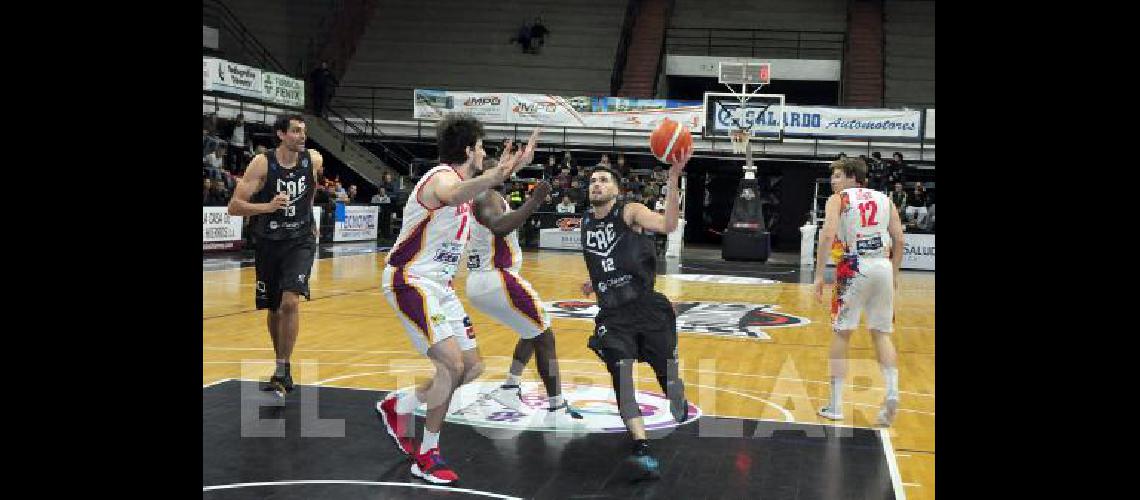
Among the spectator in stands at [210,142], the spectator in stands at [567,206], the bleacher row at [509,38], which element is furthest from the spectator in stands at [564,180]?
the bleacher row at [509,38]

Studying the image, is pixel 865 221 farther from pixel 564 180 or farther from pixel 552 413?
pixel 564 180

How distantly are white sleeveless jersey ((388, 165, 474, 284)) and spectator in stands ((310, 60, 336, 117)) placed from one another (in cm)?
2360

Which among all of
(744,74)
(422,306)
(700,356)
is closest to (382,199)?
(744,74)

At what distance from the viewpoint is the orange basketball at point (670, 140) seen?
18.9 feet

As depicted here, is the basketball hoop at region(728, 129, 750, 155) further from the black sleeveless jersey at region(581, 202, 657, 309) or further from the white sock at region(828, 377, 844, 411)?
the black sleeveless jersey at region(581, 202, 657, 309)

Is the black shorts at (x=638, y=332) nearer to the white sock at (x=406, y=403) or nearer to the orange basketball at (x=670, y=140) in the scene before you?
the orange basketball at (x=670, y=140)

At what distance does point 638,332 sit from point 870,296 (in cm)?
194

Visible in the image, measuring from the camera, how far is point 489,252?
22.8ft

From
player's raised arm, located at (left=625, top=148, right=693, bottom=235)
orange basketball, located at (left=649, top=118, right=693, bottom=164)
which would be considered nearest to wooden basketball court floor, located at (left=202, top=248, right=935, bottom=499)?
player's raised arm, located at (left=625, top=148, right=693, bottom=235)

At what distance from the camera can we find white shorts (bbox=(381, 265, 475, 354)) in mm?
5355
